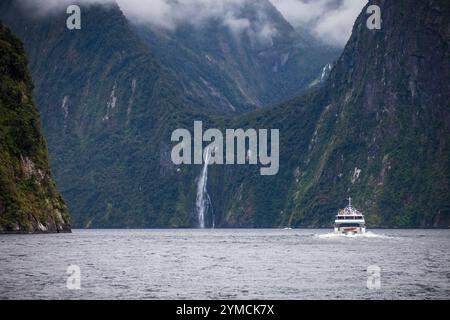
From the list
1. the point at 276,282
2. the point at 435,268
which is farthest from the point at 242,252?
the point at 276,282

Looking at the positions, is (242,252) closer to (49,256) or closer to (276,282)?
(49,256)

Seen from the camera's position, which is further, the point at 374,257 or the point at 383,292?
the point at 374,257

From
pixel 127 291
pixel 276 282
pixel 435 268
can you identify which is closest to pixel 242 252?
pixel 435 268

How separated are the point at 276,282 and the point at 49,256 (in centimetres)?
4606

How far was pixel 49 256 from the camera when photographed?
130 metres
